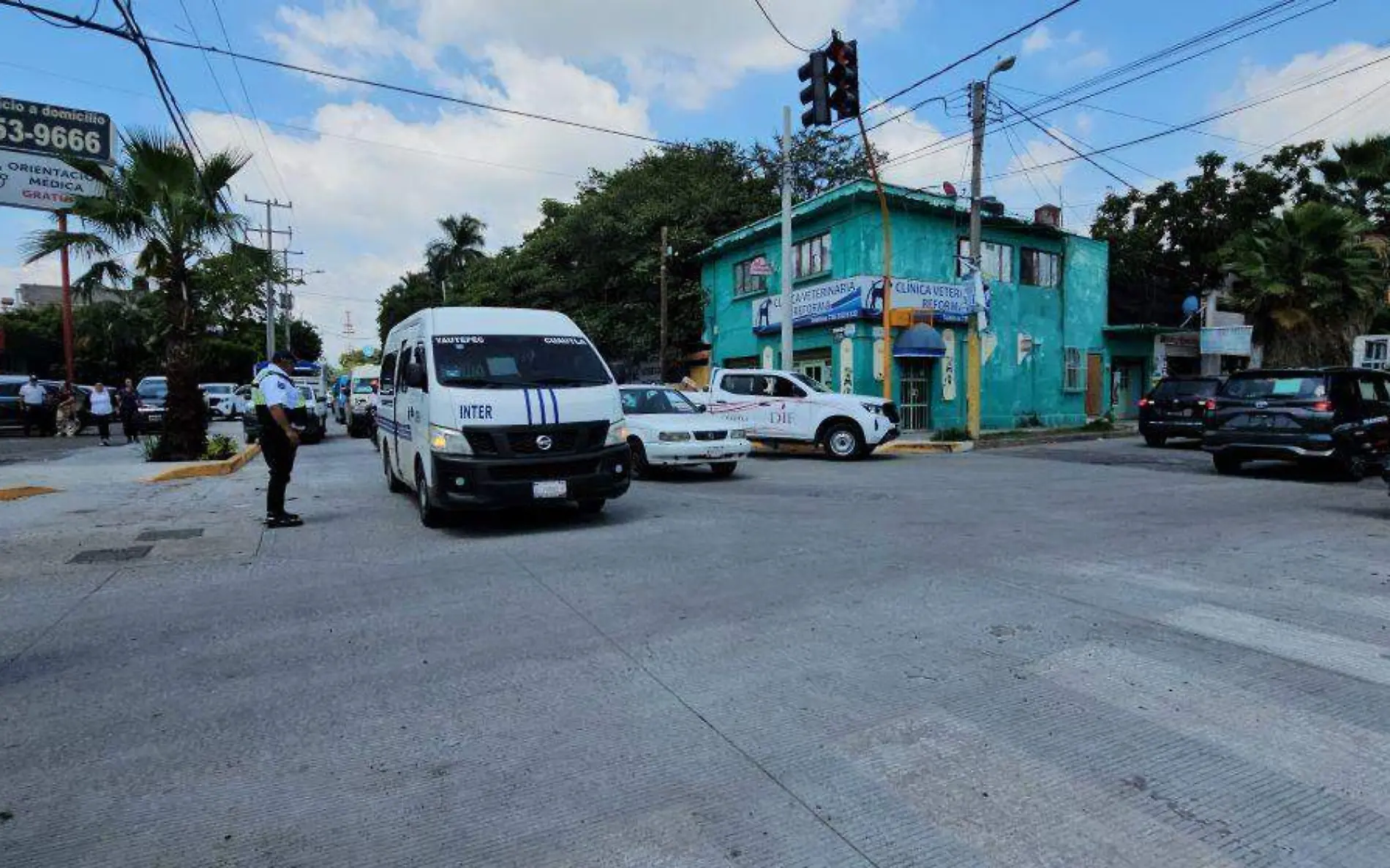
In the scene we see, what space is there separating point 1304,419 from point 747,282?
17.9 m

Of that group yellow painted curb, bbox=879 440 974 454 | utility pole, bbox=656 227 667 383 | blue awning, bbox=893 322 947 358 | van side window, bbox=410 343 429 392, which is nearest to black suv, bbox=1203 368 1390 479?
yellow painted curb, bbox=879 440 974 454

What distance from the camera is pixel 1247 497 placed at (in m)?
10.2

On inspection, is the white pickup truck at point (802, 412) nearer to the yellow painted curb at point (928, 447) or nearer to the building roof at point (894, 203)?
the yellow painted curb at point (928, 447)

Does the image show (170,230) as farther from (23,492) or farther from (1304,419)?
(1304,419)

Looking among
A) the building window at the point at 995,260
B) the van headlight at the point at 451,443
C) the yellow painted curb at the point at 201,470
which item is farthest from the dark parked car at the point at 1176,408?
the yellow painted curb at the point at 201,470

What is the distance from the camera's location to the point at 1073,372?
88.6 feet

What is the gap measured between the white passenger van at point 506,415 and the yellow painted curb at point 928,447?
10925mm

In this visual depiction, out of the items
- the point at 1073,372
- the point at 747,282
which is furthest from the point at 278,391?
the point at 1073,372

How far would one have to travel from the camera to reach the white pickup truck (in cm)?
1553

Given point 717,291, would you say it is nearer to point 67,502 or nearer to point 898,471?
point 898,471

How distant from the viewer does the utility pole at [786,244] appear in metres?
19.4

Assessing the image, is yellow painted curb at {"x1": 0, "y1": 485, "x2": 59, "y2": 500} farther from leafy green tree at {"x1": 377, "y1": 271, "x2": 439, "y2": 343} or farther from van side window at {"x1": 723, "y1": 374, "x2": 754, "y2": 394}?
leafy green tree at {"x1": 377, "y1": 271, "x2": 439, "y2": 343}

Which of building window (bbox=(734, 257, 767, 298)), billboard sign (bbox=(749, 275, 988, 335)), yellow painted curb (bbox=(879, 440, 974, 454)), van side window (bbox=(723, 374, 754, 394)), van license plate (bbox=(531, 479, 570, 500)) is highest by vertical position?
building window (bbox=(734, 257, 767, 298))

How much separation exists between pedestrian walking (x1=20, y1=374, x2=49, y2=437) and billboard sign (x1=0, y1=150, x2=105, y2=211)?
5.03 meters
